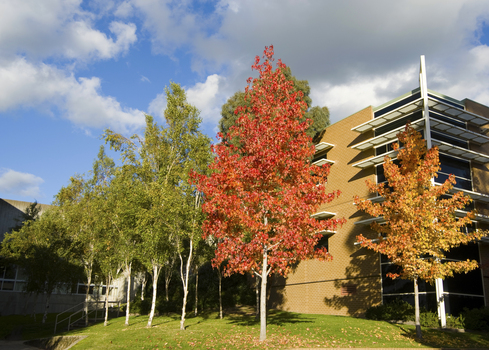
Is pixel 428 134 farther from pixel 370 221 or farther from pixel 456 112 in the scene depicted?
pixel 370 221

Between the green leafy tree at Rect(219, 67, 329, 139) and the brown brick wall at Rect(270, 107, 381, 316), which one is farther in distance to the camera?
the green leafy tree at Rect(219, 67, 329, 139)

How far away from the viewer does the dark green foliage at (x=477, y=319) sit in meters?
17.9

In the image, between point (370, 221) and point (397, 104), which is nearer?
point (370, 221)

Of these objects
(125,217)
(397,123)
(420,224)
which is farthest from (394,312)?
(125,217)

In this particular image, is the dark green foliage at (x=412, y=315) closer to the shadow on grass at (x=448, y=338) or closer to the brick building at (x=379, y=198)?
the brick building at (x=379, y=198)

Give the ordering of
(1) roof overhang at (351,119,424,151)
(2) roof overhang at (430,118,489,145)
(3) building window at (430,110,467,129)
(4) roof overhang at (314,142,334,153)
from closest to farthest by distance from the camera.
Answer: (2) roof overhang at (430,118,489,145) → (1) roof overhang at (351,119,424,151) → (3) building window at (430,110,467,129) → (4) roof overhang at (314,142,334,153)

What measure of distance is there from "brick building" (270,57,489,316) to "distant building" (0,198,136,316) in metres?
23.8

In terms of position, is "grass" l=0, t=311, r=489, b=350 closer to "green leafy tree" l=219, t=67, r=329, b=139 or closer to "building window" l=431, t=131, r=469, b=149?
"building window" l=431, t=131, r=469, b=149

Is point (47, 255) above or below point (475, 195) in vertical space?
below

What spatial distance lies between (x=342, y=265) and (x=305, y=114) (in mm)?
13369

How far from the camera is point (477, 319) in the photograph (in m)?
18.1

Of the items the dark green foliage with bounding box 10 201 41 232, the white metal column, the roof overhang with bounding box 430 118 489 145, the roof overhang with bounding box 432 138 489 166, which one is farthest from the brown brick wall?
the dark green foliage with bounding box 10 201 41 232

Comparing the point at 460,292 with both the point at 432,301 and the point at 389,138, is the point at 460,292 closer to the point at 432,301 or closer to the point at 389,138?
the point at 432,301

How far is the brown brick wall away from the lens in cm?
2361
